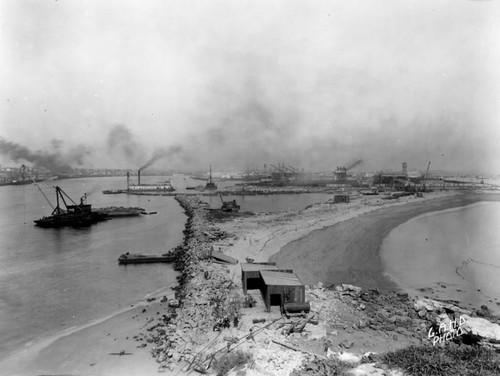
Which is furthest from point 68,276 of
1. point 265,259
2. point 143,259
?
point 265,259

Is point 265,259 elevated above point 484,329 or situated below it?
below

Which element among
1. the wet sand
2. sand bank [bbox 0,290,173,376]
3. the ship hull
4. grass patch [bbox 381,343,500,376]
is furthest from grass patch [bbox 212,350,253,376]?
the ship hull

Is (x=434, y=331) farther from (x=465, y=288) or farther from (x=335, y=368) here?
(x=465, y=288)

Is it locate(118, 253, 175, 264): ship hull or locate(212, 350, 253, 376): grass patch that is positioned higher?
locate(212, 350, 253, 376): grass patch

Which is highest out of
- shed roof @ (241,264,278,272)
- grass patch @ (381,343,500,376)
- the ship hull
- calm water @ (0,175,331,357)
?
shed roof @ (241,264,278,272)

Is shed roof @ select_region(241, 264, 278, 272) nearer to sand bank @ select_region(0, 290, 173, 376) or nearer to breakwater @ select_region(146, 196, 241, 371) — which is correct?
breakwater @ select_region(146, 196, 241, 371)

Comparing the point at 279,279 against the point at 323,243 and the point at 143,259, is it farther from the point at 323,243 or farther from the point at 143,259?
the point at 143,259

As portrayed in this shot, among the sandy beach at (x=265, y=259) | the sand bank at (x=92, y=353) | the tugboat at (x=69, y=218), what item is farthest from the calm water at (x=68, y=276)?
the sandy beach at (x=265, y=259)
